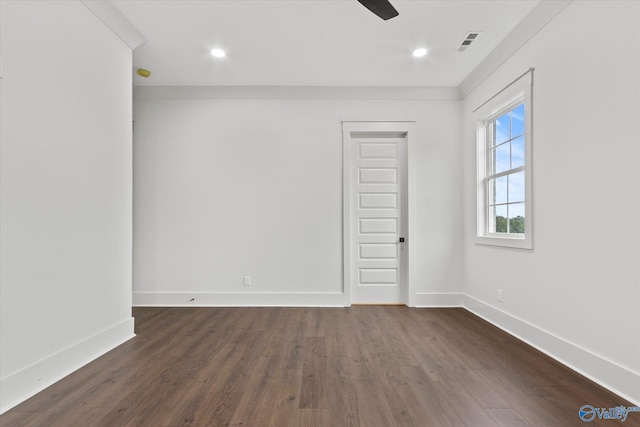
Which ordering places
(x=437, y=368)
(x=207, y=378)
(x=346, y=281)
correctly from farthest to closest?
(x=346, y=281) < (x=437, y=368) < (x=207, y=378)

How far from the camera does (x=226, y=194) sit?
161 inches

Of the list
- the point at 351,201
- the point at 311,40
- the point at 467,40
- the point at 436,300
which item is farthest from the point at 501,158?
the point at 311,40

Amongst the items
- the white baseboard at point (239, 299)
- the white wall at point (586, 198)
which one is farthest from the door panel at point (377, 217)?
the white wall at point (586, 198)

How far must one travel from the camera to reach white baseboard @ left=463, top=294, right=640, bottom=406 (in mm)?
1850

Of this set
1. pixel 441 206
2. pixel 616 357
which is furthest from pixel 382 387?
pixel 441 206

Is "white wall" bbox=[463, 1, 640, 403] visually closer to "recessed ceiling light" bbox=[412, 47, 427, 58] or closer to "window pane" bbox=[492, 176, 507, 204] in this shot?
"window pane" bbox=[492, 176, 507, 204]

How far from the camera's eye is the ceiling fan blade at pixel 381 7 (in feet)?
5.66

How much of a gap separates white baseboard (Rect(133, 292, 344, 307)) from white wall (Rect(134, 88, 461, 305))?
0.5 inches

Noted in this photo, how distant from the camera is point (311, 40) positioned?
3023 millimetres

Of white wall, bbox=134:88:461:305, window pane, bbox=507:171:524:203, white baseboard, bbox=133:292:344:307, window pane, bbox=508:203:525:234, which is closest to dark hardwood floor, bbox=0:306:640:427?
white baseboard, bbox=133:292:344:307

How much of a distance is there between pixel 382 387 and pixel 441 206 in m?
2.71

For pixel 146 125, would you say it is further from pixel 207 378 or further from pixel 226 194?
pixel 207 378

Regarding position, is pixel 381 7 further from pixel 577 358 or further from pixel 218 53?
pixel 577 358

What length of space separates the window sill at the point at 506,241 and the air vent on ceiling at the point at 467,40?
77.0 inches
